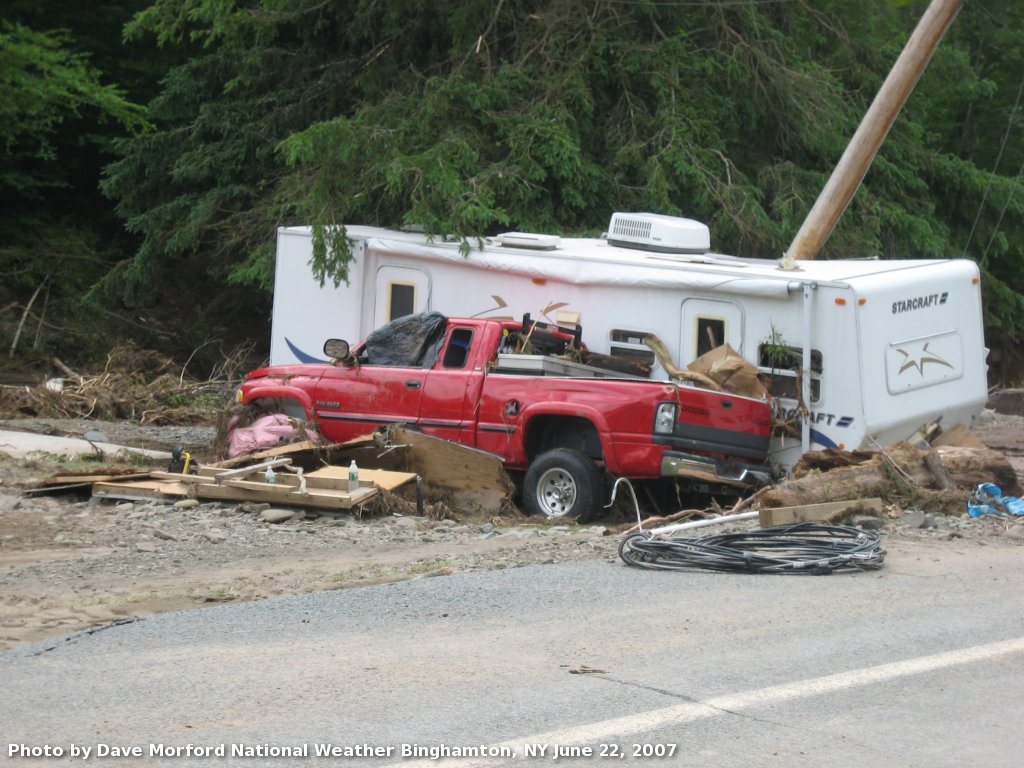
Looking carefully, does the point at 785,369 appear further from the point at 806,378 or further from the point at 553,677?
the point at 553,677

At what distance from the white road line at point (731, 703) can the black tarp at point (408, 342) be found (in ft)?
23.6

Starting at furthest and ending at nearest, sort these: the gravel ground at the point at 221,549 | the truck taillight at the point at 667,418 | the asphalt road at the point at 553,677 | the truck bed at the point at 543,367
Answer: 1. the truck bed at the point at 543,367
2. the truck taillight at the point at 667,418
3. the gravel ground at the point at 221,549
4. the asphalt road at the point at 553,677

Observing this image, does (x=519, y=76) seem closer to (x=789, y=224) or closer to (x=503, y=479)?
(x=789, y=224)

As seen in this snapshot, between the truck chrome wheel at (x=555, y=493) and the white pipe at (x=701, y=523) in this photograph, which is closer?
the white pipe at (x=701, y=523)

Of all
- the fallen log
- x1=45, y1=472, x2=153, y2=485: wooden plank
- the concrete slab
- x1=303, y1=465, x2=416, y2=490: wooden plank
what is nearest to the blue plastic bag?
the fallen log

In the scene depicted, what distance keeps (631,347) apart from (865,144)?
479 cm

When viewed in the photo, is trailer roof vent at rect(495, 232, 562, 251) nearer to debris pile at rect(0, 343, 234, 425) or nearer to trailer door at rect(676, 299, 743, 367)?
trailer door at rect(676, 299, 743, 367)

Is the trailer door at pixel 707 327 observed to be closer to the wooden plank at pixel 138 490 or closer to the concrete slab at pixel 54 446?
the wooden plank at pixel 138 490

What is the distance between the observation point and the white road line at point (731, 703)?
5.10m

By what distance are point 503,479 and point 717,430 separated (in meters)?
2.00

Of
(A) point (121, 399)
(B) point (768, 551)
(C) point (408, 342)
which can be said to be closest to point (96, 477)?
(C) point (408, 342)

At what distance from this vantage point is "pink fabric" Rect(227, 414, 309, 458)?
1284cm

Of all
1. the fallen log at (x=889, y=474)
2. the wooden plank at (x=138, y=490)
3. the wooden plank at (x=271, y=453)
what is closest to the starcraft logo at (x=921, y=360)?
the fallen log at (x=889, y=474)

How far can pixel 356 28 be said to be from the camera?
2239cm
